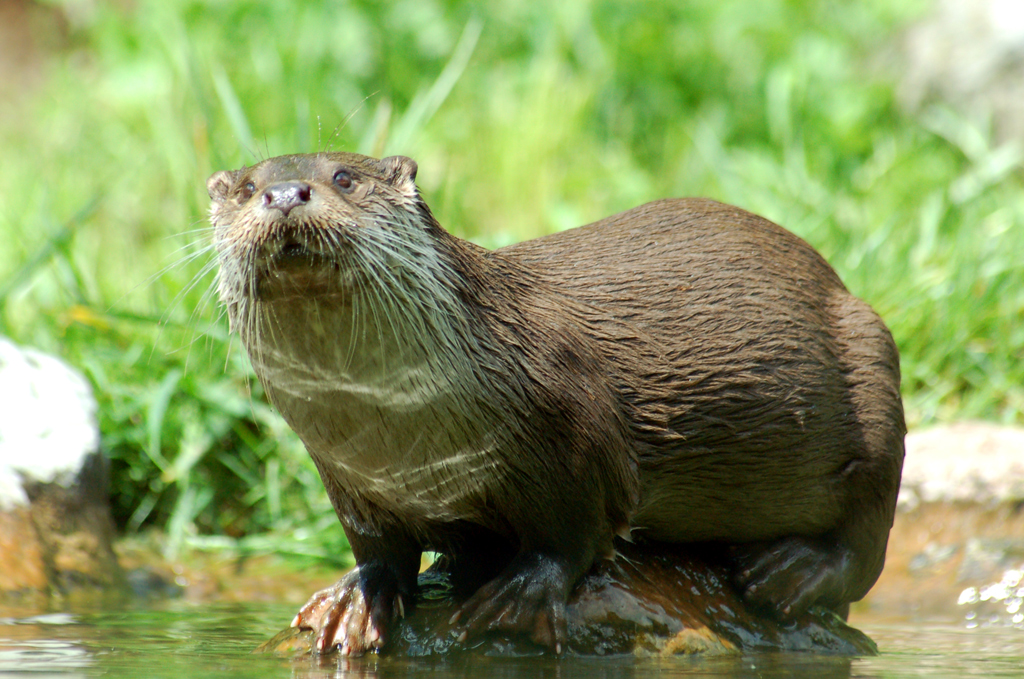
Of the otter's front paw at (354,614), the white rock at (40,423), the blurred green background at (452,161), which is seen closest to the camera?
the otter's front paw at (354,614)

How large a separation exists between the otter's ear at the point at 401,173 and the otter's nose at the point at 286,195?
278mm

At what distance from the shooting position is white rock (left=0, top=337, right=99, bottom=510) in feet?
11.3

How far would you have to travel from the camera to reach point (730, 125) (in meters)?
6.63

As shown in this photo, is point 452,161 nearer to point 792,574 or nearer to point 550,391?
point 792,574

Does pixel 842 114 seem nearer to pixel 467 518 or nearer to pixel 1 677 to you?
pixel 467 518

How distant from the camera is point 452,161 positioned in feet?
19.6

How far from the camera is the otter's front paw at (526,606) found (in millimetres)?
2242

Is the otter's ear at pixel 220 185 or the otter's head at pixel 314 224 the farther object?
the otter's ear at pixel 220 185

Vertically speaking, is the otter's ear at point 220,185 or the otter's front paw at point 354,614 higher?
the otter's ear at point 220,185

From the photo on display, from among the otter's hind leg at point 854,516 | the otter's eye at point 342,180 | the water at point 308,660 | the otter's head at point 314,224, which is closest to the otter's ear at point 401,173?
the otter's head at point 314,224

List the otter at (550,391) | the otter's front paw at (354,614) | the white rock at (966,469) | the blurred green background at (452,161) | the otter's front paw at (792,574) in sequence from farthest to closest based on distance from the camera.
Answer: the blurred green background at (452,161)
the white rock at (966,469)
the otter's front paw at (792,574)
the otter's front paw at (354,614)
the otter at (550,391)

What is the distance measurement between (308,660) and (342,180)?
895mm

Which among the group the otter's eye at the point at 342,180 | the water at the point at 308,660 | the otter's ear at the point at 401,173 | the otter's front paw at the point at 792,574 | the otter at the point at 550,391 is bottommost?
the water at the point at 308,660

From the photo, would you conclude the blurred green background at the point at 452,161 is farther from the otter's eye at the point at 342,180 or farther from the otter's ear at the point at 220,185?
the otter's eye at the point at 342,180
